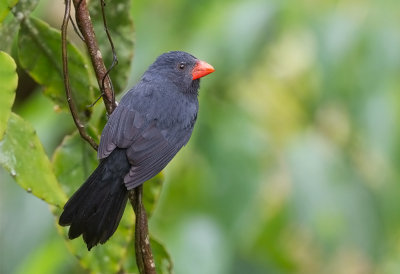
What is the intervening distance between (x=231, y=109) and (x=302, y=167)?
1.62ft

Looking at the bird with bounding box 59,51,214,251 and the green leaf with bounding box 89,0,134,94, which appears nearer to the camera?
the bird with bounding box 59,51,214,251

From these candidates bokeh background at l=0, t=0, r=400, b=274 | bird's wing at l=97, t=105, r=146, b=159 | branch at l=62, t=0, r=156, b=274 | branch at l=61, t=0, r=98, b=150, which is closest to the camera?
branch at l=62, t=0, r=156, b=274

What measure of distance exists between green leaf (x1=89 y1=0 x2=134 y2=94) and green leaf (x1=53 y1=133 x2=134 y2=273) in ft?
0.80

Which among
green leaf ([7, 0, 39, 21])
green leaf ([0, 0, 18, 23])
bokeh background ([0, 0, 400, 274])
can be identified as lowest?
bokeh background ([0, 0, 400, 274])

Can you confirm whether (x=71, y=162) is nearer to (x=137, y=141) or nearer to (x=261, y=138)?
(x=137, y=141)

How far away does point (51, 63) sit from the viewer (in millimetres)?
2461

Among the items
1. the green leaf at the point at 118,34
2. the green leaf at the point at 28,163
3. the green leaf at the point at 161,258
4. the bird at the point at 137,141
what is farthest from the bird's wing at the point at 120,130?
the green leaf at the point at 161,258

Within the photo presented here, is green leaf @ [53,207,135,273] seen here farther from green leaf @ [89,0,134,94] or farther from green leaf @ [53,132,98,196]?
green leaf @ [89,0,134,94]

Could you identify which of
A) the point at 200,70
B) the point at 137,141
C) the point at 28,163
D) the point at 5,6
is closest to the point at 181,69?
the point at 200,70

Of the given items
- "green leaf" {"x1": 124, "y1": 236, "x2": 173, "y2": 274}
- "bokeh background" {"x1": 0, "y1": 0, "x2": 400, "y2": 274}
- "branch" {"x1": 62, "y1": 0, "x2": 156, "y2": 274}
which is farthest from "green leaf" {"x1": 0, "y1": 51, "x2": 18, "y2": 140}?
"bokeh background" {"x1": 0, "y1": 0, "x2": 400, "y2": 274}

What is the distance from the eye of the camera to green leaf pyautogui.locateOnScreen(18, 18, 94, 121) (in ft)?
7.79

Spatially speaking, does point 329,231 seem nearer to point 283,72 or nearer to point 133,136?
point 283,72

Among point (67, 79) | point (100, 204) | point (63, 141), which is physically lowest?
point (100, 204)

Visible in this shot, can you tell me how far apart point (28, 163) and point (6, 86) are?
0.33m
